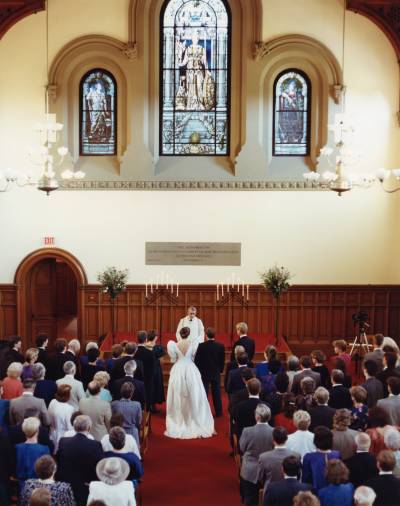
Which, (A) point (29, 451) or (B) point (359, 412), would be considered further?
(B) point (359, 412)

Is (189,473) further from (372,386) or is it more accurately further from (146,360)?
(372,386)

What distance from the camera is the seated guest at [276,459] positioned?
6.84 meters

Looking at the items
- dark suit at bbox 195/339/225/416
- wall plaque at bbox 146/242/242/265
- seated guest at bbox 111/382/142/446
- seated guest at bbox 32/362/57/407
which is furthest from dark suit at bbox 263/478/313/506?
wall plaque at bbox 146/242/242/265

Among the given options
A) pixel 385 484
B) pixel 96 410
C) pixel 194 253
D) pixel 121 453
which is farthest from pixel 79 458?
pixel 194 253

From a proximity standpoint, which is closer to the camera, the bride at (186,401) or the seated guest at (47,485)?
the seated guest at (47,485)

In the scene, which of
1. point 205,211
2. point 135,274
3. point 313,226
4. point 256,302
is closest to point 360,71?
point 313,226

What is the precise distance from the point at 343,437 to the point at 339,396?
1.64 metres

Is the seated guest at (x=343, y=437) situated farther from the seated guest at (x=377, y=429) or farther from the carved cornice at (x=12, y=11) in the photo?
the carved cornice at (x=12, y=11)

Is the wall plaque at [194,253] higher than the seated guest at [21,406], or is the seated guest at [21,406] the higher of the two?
the wall plaque at [194,253]

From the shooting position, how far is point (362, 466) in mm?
6734

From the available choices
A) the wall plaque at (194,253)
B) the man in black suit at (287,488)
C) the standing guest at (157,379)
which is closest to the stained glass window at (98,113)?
the wall plaque at (194,253)

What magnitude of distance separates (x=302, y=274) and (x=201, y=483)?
837 cm

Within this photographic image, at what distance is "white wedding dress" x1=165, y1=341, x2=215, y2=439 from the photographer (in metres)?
11.4

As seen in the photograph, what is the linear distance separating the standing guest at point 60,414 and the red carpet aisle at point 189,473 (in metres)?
1.54
